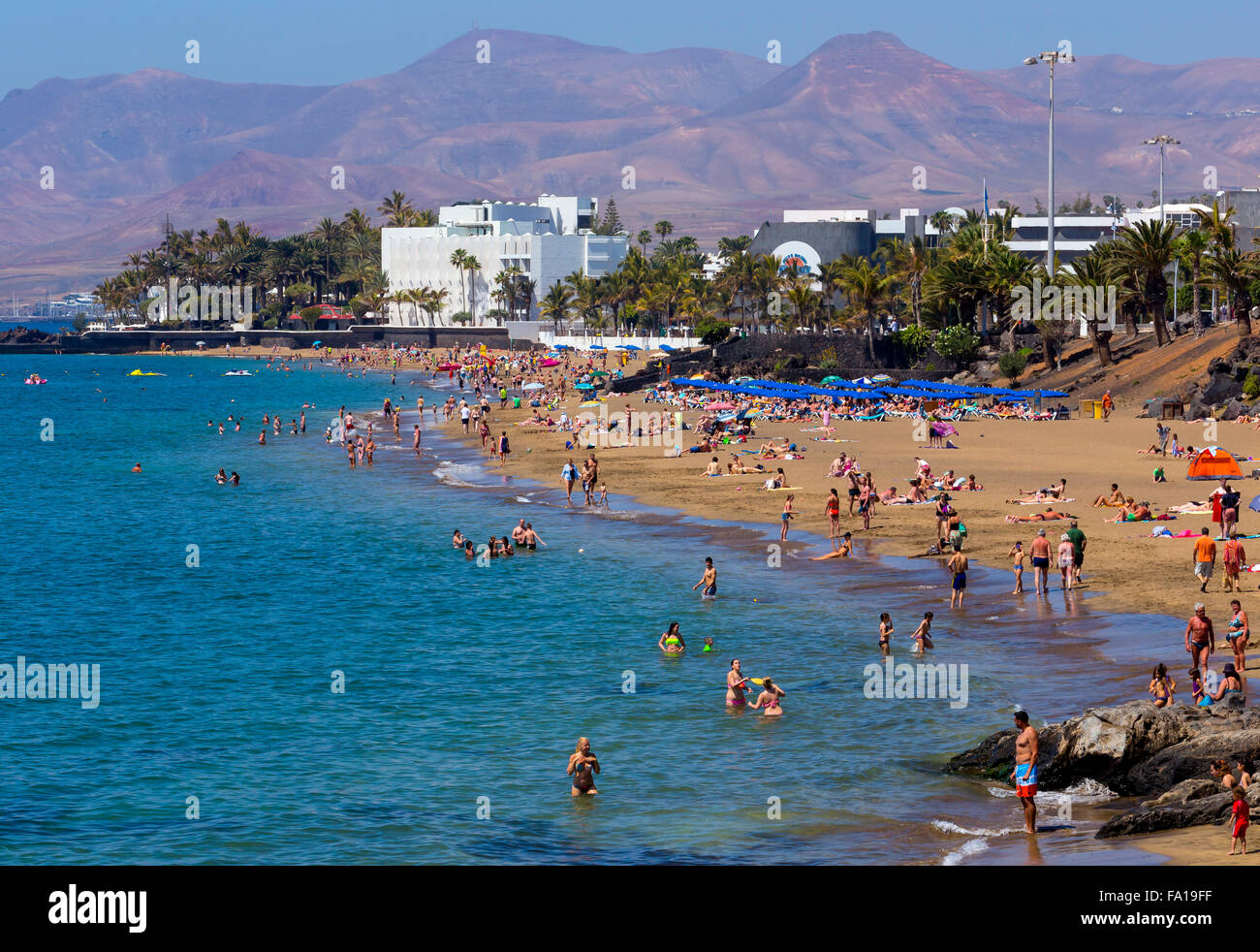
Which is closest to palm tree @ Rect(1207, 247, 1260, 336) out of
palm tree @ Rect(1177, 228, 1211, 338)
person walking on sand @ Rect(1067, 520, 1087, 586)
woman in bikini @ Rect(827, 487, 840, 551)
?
palm tree @ Rect(1177, 228, 1211, 338)

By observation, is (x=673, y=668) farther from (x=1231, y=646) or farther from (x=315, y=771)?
(x=1231, y=646)

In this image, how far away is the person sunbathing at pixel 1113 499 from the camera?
4006cm

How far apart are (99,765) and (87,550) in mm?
25974

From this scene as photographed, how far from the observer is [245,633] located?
3334 cm

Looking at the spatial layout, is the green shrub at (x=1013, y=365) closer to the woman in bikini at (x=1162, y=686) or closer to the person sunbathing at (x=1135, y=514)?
the person sunbathing at (x=1135, y=514)

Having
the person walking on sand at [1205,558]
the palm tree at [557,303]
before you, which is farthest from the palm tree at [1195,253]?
the palm tree at [557,303]

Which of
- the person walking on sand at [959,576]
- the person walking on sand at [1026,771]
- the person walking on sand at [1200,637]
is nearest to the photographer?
the person walking on sand at [1026,771]

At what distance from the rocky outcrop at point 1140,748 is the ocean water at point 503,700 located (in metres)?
0.45

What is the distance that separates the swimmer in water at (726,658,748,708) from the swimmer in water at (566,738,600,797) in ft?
15.5

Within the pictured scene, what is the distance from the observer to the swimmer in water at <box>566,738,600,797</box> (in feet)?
68.0

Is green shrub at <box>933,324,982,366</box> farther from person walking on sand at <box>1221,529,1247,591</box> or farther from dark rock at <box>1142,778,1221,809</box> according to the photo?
dark rock at <box>1142,778,1221,809</box>

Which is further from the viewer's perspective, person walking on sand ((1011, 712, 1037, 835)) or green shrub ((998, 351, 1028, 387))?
green shrub ((998, 351, 1028, 387))
